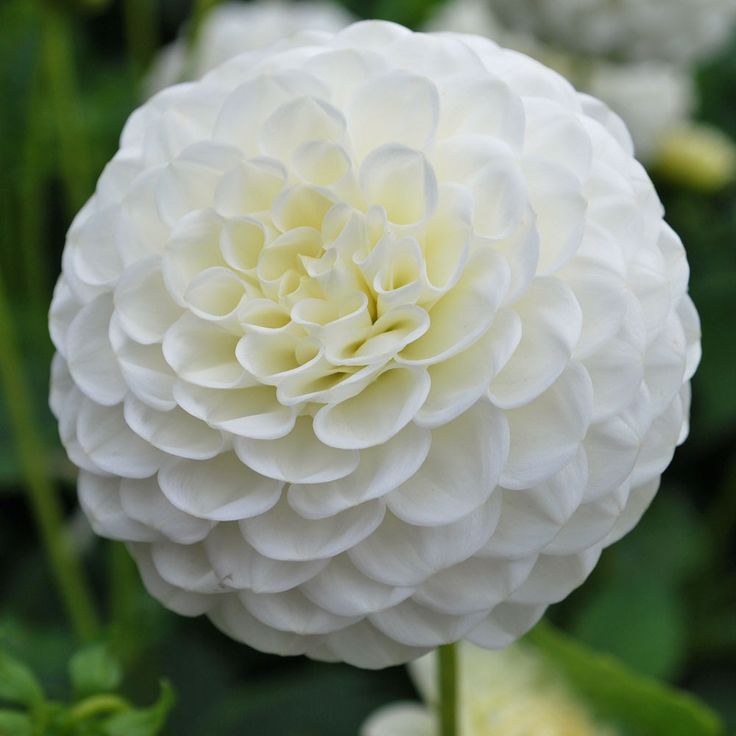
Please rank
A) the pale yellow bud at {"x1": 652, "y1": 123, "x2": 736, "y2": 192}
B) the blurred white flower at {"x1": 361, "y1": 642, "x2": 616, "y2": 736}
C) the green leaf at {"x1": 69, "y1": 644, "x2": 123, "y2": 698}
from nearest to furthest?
the green leaf at {"x1": 69, "y1": 644, "x2": 123, "y2": 698}
the blurred white flower at {"x1": 361, "y1": 642, "x2": 616, "y2": 736}
the pale yellow bud at {"x1": 652, "y1": 123, "x2": 736, "y2": 192}

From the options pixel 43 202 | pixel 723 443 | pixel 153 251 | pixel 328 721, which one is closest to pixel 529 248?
pixel 153 251

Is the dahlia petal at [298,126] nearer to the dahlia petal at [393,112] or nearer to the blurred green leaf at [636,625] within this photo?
the dahlia petal at [393,112]

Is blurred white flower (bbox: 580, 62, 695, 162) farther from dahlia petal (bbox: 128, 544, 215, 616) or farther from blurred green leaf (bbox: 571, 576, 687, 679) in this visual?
dahlia petal (bbox: 128, 544, 215, 616)

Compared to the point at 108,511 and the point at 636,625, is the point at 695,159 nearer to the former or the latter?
the point at 636,625

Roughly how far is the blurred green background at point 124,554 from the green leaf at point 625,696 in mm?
154

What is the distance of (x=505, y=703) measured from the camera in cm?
65

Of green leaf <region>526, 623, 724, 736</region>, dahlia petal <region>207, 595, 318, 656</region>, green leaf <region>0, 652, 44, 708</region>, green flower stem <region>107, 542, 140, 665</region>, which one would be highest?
dahlia petal <region>207, 595, 318, 656</region>

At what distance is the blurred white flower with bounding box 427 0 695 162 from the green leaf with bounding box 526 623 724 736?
69cm

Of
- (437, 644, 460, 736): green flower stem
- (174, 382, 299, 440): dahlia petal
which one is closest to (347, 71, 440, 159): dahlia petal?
(174, 382, 299, 440): dahlia petal

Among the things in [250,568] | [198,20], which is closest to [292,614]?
[250,568]

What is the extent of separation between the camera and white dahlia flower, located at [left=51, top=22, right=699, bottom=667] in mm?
412

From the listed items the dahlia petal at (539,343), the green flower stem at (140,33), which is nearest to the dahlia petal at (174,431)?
the dahlia petal at (539,343)

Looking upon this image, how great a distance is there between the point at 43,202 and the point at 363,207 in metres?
0.79

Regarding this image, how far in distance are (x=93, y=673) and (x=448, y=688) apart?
6.5 inches
